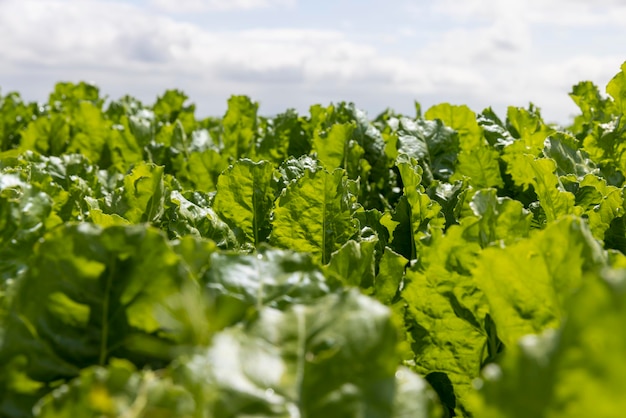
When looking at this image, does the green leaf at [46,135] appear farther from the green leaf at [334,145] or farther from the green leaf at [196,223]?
the green leaf at [196,223]

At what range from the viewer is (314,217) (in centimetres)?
231

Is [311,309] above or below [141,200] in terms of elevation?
above

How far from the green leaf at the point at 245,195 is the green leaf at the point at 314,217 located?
30 cm

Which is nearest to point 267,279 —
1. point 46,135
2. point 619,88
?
point 619,88

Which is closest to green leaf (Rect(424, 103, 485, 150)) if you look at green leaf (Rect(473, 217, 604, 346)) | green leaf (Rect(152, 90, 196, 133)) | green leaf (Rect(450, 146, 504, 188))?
green leaf (Rect(450, 146, 504, 188))

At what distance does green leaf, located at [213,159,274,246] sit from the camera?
2604mm

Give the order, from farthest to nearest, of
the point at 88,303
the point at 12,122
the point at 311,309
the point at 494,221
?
1. the point at 12,122
2. the point at 494,221
3. the point at 88,303
4. the point at 311,309

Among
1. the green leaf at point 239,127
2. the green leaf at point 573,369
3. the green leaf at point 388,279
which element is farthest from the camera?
the green leaf at point 239,127

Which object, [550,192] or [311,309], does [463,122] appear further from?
[311,309]

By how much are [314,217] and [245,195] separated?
406 mm

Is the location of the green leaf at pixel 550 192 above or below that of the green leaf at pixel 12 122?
above

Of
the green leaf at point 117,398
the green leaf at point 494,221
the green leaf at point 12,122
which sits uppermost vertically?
the green leaf at point 494,221

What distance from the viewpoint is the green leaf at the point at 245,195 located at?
8.54 ft

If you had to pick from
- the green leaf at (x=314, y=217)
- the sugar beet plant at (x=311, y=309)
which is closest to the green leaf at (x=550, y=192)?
the sugar beet plant at (x=311, y=309)
